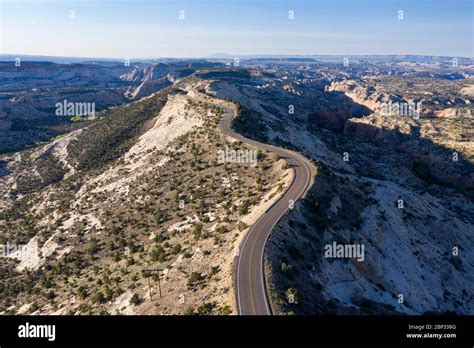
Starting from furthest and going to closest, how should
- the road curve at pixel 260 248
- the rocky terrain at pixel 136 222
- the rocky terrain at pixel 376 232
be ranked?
the rocky terrain at pixel 136 222 → the rocky terrain at pixel 376 232 → the road curve at pixel 260 248

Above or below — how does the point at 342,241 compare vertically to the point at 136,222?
above

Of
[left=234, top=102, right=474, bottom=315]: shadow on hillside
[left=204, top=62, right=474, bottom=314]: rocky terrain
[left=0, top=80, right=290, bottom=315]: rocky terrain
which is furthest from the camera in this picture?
[left=0, top=80, right=290, bottom=315]: rocky terrain

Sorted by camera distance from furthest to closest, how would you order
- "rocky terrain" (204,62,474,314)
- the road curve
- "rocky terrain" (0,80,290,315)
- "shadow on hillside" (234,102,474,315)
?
"rocky terrain" (0,80,290,315) → "rocky terrain" (204,62,474,314) → "shadow on hillside" (234,102,474,315) → the road curve

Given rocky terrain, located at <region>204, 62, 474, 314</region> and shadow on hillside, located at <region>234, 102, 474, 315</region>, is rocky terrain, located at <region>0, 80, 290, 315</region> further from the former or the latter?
rocky terrain, located at <region>204, 62, 474, 314</region>

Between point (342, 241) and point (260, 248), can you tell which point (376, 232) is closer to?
point (342, 241)

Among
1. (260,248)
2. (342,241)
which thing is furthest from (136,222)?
(342,241)

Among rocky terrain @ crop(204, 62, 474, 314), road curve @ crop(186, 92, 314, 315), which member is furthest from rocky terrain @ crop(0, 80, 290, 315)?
rocky terrain @ crop(204, 62, 474, 314)

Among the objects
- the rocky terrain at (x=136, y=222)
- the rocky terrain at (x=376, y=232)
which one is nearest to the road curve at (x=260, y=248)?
the rocky terrain at (x=376, y=232)

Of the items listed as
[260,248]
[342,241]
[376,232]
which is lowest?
[376,232]

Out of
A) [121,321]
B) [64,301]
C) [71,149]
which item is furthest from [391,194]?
[71,149]

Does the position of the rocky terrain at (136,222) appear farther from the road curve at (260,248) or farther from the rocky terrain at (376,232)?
the rocky terrain at (376,232)
